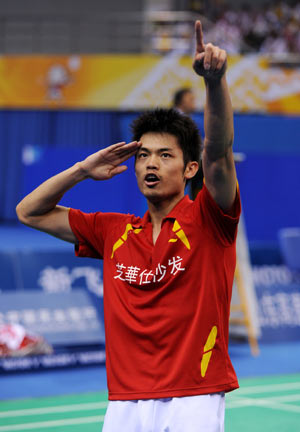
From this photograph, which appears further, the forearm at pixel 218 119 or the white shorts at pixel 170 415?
the white shorts at pixel 170 415

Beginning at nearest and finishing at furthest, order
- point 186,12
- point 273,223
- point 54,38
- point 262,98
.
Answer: point 273,223
point 262,98
point 186,12
point 54,38

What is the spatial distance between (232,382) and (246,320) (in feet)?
14.0

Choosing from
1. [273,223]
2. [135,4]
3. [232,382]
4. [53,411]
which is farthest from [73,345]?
[135,4]

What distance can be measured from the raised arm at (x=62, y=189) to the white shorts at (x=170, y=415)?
68 cm

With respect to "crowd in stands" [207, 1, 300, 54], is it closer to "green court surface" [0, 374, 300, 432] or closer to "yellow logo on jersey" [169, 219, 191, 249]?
"green court surface" [0, 374, 300, 432]

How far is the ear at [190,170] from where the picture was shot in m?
2.21

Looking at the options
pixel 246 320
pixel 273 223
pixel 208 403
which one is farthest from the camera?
pixel 273 223

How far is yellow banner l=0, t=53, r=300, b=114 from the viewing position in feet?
39.5

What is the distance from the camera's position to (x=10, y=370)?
5328 mm

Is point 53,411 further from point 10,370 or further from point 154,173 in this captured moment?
point 154,173

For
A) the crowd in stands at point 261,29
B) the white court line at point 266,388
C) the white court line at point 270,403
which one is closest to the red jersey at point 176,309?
the white court line at point 270,403

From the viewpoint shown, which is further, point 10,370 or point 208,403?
point 10,370

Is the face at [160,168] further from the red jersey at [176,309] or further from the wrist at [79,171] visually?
the wrist at [79,171]

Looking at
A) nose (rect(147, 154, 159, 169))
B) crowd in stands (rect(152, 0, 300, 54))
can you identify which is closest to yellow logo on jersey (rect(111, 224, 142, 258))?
nose (rect(147, 154, 159, 169))
